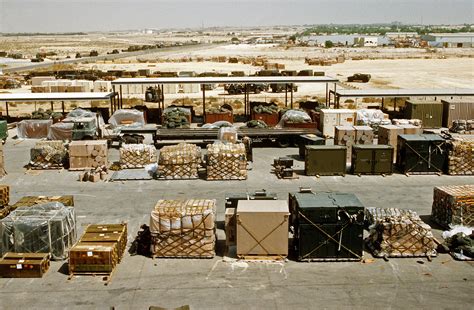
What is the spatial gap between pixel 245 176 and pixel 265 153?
6.63 m

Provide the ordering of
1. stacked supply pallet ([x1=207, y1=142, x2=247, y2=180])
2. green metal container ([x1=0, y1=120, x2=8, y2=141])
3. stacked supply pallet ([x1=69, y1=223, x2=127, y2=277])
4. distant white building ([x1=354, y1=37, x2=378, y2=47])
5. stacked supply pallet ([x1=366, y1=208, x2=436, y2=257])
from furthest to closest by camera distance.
Answer: 1. distant white building ([x1=354, y1=37, x2=378, y2=47])
2. green metal container ([x1=0, y1=120, x2=8, y2=141])
3. stacked supply pallet ([x1=207, y1=142, x2=247, y2=180])
4. stacked supply pallet ([x1=366, y1=208, x2=436, y2=257])
5. stacked supply pallet ([x1=69, y1=223, x2=127, y2=277])

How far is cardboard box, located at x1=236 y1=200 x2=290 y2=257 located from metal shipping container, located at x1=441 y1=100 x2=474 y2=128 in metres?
28.5

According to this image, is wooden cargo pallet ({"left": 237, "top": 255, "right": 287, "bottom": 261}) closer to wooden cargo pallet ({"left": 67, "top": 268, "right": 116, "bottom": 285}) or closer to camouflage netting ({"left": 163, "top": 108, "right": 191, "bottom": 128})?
wooden cargo pallet ({"left": 67, "top": 268, "right": 116, "bottom": 285})

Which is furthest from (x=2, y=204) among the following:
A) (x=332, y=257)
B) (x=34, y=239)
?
(x=332, y=257)

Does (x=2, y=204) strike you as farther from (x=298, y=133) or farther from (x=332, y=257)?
(x=298, y=133)

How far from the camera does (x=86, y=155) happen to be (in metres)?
30.3

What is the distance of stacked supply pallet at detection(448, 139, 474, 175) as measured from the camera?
2873 cm

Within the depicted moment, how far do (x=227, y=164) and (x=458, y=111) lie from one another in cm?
2341

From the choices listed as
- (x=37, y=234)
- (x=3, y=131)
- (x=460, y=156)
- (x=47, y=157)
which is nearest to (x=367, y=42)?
(x=3, y=131)

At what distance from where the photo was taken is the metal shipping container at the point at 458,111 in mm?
41875

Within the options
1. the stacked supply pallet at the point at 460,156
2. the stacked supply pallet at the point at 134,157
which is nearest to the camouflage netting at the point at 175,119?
the stacked supply pallet at the point at 134,157

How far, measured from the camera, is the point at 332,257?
60.3 feet

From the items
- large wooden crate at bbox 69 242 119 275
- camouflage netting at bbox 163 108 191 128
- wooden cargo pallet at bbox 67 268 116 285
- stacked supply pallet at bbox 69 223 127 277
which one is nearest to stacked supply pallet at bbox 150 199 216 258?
stacked supply pallet at bbox 69 223 127 277

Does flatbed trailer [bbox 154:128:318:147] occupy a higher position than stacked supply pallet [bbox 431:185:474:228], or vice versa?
flatbed trailer [bbox 154:128:318:147]
